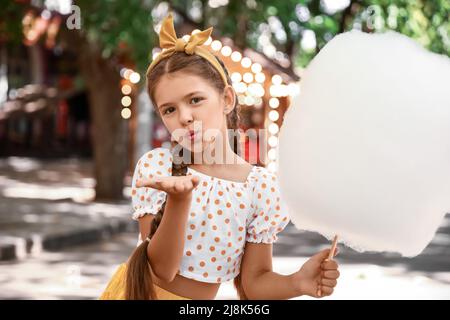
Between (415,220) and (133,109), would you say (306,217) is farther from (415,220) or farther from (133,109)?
(133,109)

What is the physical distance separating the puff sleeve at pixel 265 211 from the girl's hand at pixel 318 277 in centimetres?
13

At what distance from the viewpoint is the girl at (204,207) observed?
1.86 m

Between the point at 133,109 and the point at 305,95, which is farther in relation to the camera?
the point at 133,109

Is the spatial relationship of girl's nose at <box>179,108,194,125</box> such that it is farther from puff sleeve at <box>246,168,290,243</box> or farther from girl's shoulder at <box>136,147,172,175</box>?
puff sleeve at <box>246,168,290,243</box>

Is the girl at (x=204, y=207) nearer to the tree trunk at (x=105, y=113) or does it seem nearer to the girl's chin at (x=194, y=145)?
the girl's chin at (x=194, y=145)

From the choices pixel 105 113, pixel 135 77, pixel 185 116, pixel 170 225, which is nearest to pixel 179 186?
pixel 170 225

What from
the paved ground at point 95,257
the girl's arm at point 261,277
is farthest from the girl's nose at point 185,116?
the paved ground at point 95,257

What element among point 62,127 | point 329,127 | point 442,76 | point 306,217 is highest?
point 442,76

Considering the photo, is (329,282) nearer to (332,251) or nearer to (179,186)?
(332,251)

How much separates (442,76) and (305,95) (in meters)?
0.30

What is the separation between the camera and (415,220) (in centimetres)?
171

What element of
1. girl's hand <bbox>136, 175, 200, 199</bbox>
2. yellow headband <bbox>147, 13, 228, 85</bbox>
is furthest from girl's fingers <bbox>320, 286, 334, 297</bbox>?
yellow headband <bbox>147, 13, 228, 85</bbox>
